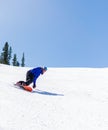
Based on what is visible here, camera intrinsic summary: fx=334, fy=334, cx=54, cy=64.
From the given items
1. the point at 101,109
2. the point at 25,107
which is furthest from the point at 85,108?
the point at 25,107

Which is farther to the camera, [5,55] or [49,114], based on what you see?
[5,55]

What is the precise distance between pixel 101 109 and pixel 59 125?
3.60 m

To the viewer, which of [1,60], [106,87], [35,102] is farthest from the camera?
[1,60]

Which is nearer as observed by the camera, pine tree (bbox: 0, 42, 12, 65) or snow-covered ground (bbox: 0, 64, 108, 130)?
snow-covered ground (bbox: 0, 64, 108, 130)

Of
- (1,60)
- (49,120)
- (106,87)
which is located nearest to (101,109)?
(49,120)

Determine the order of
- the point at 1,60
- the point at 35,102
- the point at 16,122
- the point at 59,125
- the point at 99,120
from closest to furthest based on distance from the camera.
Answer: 1. the point at 16,122
2. the point at 59,125
3. the point at 99,120
4. the point at 35,102
5. the point at 1,60

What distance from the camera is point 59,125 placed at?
10.1m

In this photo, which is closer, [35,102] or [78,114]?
[78,114]

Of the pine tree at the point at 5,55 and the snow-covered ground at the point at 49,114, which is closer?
the snow-covered ground at the point at 49,114

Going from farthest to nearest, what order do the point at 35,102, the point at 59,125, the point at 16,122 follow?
the point at 35,102, the point at 59,125, the point at 16,122

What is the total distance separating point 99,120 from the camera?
11328mm

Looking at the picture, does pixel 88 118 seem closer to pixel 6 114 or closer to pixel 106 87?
pixel 6 114

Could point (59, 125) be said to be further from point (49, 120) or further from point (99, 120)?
point (99, 120)

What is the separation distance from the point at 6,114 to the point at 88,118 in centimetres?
300
